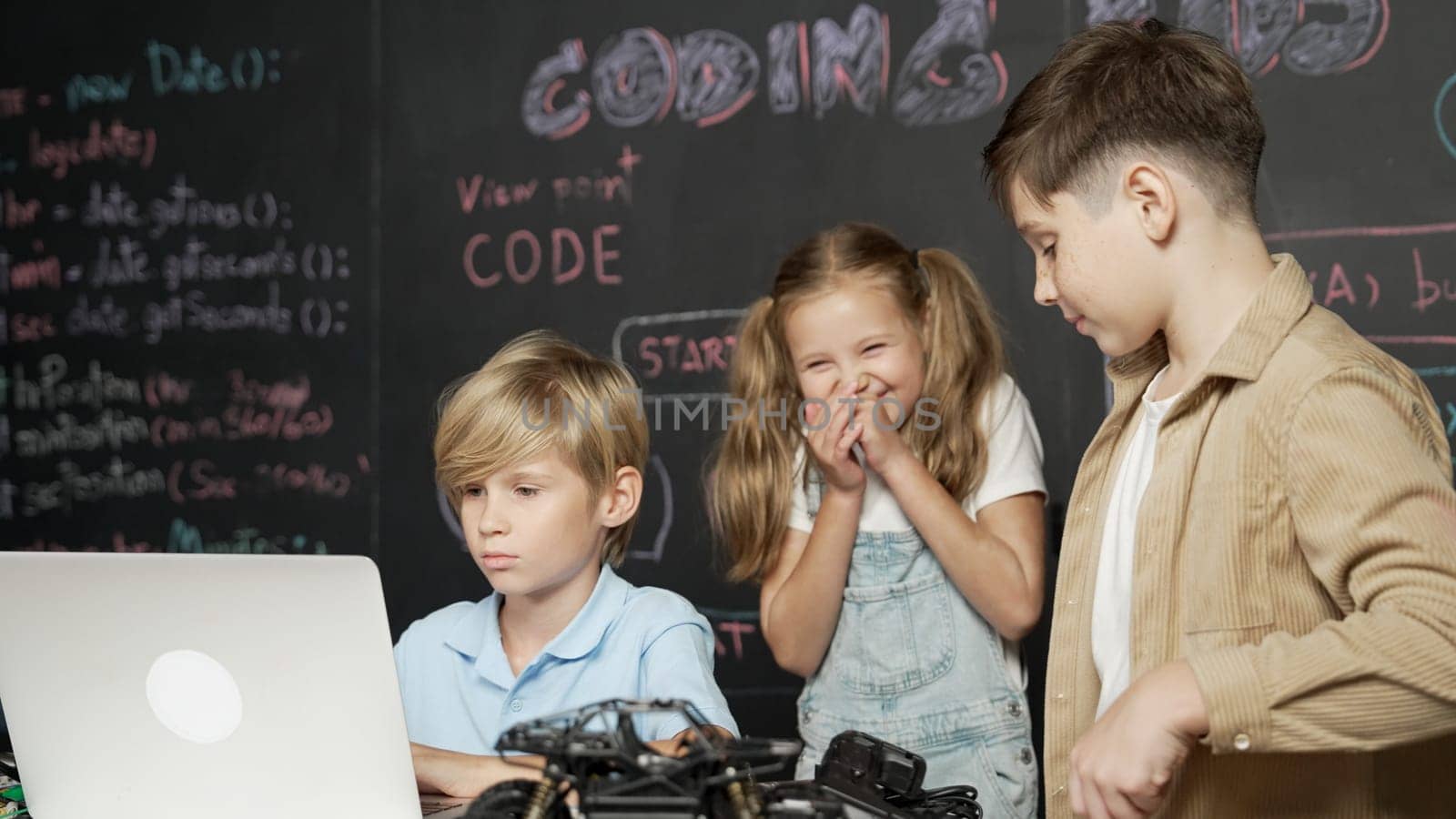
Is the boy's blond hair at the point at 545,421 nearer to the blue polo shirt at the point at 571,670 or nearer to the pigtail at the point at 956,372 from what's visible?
the blue polo shirt at the point at 571,670

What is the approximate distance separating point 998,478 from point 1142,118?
763mm

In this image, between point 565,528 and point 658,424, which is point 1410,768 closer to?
point 565,528

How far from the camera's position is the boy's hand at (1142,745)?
90 cm

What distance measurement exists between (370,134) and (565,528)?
1.86 meters

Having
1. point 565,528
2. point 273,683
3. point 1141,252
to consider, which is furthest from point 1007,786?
point 273,683

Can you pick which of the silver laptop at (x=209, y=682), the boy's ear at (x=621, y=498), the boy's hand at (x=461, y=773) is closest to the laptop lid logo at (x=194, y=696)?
the silver laptop at (x=209, y=682)

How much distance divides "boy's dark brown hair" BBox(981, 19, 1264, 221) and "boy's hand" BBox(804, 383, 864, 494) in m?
0.58

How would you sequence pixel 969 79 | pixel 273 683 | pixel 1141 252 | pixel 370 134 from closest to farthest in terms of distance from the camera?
pixel 273 683
pixel 1141 252
pixel 969 79
pixel 370 134

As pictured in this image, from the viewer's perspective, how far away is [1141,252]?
45.3 inches

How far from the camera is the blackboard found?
2346 mm

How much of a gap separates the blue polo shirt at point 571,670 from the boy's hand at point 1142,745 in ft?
1.76

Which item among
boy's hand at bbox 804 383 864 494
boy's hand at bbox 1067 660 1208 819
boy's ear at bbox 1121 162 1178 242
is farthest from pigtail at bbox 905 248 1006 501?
boy's hand at bbox 1067 660 1208 819

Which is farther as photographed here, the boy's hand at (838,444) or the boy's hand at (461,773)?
the boy's hand at (838,444)

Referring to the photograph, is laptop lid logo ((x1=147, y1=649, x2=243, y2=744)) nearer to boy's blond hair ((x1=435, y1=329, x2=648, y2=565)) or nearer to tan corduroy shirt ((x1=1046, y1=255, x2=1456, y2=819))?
boy's blond hair ((x1=435, y1=329, x2=648, y2=565))
